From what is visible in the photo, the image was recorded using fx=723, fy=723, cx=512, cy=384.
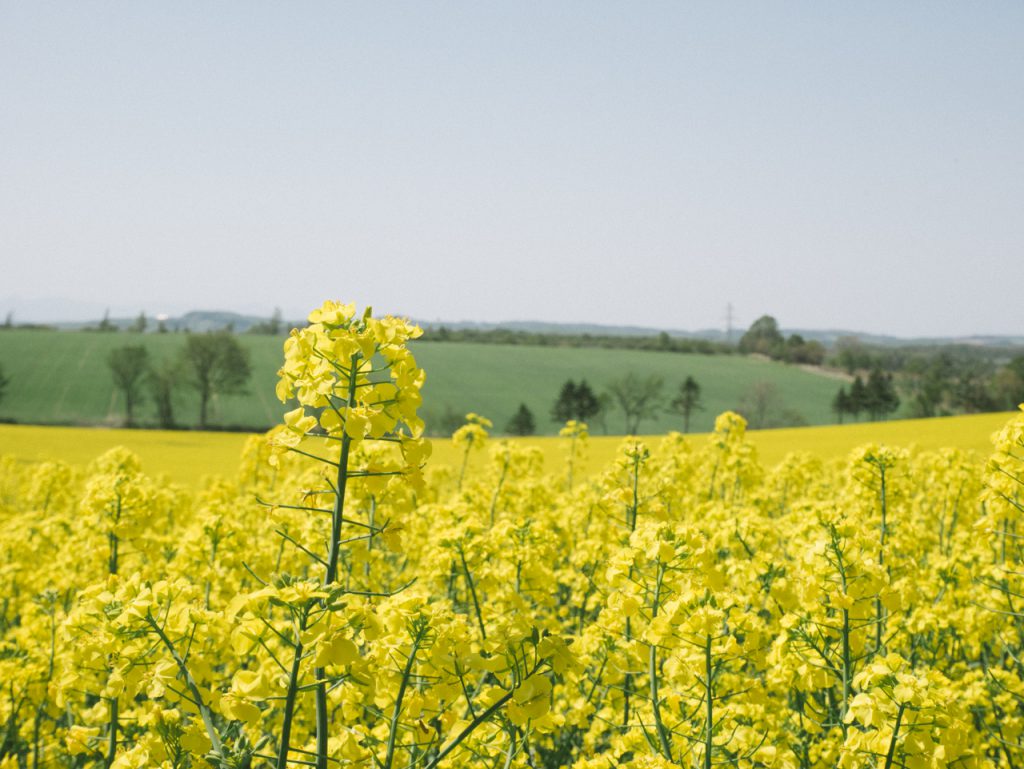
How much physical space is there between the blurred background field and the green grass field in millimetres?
14959

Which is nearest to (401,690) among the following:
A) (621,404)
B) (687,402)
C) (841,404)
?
(621,404)

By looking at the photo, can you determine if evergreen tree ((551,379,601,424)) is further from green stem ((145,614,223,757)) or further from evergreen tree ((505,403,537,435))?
green stem ((145,614,223,757))

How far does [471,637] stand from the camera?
10.0 ft

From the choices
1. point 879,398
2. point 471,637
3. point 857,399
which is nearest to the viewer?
point 471,637

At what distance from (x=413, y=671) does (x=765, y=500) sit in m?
7.61

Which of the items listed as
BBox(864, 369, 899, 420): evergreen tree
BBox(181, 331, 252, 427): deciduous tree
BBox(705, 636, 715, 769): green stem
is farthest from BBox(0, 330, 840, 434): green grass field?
BBox(705, 636, 715, 769): green stem

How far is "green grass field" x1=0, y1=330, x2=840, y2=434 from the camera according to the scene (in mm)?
56438

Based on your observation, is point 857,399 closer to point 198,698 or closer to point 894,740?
point 894,740

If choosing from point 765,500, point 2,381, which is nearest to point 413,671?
point 765,500

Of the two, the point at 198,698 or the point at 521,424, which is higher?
the point at 198,698

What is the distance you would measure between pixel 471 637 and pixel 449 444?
27951 millimetres

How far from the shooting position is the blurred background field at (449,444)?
26.0 metres

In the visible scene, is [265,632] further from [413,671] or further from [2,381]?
[2,381]

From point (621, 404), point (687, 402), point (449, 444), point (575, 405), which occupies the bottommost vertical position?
point (575, 405)
